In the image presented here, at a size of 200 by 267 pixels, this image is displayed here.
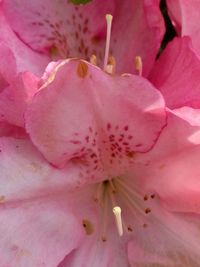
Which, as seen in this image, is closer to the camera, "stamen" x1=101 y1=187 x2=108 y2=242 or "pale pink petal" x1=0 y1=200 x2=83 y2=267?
"pale pink petal" x1=0 y1=200 x2=83 y2=267

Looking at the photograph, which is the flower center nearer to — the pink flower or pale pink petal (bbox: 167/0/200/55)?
the pink flower

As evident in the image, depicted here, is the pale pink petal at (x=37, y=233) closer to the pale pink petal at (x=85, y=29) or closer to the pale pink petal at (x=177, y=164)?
the pale pink petal at (x=177, y=164)

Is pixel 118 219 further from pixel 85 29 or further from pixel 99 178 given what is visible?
pixel 85 29

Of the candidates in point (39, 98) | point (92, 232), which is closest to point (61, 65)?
point (39, 98)

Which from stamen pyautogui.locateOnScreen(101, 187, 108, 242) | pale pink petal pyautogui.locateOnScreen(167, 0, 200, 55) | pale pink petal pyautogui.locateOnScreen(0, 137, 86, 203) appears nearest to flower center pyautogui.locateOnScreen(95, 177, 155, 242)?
stamen pyautogui.locateOnScreen(101, 187, 108, 242)

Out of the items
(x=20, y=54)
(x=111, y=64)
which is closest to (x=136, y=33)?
(x=111, y=64)

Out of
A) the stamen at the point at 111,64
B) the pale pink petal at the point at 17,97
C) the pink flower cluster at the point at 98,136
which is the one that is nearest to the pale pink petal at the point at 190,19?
the pink flower cluster at the point at 98,136
